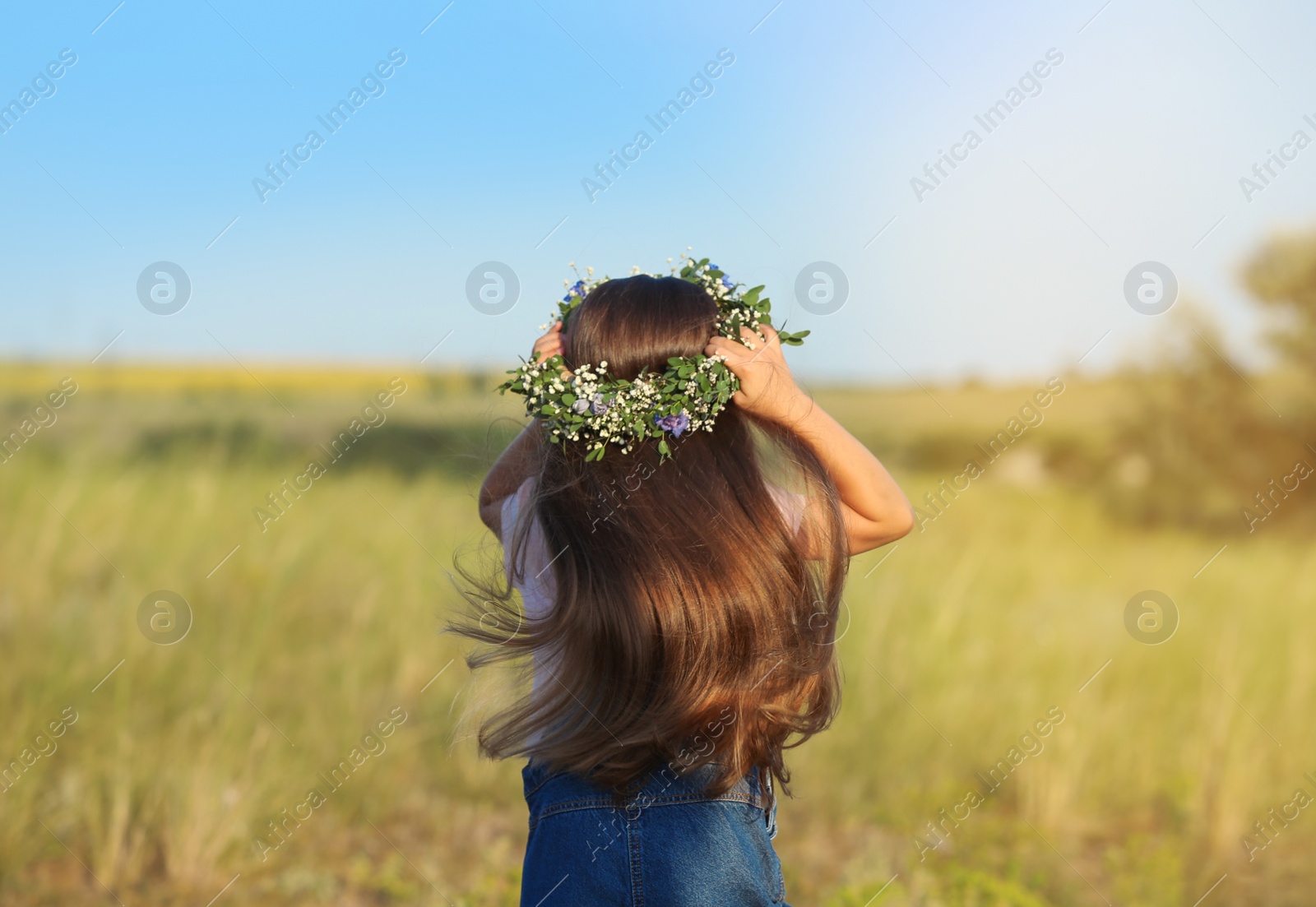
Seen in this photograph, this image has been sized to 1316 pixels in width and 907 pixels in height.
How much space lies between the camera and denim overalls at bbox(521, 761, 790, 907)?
5.32 feet

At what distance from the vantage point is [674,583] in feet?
5.54

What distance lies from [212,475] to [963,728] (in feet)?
19.7

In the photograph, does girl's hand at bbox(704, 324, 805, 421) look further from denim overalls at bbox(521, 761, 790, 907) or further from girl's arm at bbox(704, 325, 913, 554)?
denim overalls at bbox(521, 761, 790, 907)

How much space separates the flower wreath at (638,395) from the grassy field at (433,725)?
0.45 m

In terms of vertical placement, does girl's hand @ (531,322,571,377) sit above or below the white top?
above

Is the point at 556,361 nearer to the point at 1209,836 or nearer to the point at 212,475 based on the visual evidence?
the point at 1209,836

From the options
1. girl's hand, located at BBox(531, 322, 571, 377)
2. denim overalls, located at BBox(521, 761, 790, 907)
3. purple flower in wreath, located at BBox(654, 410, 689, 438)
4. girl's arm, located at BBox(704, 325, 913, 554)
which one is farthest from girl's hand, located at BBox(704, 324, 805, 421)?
denim overalls, located at BBox(521, 761, 790, 907)

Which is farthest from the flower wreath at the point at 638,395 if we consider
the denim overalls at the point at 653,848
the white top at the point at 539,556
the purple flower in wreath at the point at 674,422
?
the denim overalls at the point at 653,848

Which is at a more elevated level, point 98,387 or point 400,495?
point 98,387

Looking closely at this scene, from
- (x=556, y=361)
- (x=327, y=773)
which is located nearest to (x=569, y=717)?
(x=556, y=361)

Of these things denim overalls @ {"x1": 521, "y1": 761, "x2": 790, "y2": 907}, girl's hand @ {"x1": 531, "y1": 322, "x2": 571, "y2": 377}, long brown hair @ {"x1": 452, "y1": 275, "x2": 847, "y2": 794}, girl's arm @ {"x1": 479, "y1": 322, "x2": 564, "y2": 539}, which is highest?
girl's hand @ {"x1": 531, "y1": 322, "x2": 571, "y2": 377}

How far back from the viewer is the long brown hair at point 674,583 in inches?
66.7

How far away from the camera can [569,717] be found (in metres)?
1.80

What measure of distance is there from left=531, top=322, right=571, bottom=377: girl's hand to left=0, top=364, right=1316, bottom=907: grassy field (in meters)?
0.36
